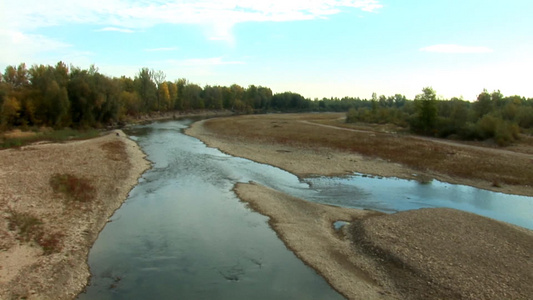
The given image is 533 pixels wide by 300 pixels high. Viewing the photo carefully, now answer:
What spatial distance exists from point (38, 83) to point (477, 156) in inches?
2314

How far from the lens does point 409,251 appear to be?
13594mm

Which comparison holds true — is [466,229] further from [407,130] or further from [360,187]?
[407,130]

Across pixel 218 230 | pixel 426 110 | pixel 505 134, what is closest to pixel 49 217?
pixel 218 230

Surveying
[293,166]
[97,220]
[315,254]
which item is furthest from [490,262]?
[293,166]

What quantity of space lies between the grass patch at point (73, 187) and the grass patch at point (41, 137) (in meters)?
16.5

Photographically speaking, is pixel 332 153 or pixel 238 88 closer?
pixel 332 153

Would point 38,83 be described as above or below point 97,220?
above

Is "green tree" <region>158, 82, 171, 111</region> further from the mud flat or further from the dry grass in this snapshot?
the mud flat

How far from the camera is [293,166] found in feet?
108

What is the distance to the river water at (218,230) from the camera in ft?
37.9

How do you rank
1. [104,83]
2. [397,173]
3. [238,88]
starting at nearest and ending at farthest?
[397,173]
[104,83]
[238,88]

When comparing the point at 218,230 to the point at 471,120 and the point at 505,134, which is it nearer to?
the point at 505,134

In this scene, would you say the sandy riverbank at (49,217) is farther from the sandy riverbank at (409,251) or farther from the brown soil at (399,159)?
the brown soil at (399,159)

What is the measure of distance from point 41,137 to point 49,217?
103 ft
